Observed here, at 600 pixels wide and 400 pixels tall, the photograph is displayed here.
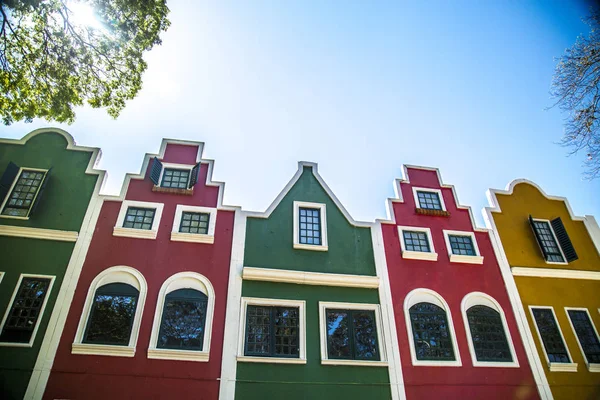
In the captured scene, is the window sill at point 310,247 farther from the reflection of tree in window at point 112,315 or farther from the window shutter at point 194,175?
the reflection of tree in window at point 112,315

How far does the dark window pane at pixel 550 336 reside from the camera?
16.7 metres

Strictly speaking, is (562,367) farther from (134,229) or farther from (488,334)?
(134,229)

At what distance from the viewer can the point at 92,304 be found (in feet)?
48.2

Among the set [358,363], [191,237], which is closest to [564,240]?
[358,363]

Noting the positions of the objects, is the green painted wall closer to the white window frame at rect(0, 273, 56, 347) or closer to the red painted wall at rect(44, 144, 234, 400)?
the red painted wall at rect(44, 144, 234, 400)

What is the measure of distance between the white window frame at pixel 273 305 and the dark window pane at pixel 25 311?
692 cm

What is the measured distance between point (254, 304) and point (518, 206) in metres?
14.1

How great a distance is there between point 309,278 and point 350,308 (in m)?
1.99

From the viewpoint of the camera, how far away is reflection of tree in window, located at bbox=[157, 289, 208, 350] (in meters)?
14.5

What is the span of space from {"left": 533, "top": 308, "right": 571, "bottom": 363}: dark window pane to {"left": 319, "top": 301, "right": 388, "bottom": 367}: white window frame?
6.93 meters

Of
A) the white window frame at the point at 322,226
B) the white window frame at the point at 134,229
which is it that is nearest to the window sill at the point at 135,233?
the white window frame at the point at 134,229

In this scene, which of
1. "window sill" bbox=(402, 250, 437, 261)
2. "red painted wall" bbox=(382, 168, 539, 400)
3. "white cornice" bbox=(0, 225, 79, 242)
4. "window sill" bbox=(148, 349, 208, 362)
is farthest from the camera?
"window sill" bbox=(402, 250, 437, 261)

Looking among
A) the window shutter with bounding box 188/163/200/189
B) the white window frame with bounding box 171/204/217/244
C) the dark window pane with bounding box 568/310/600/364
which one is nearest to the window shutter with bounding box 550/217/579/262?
the dark window pane with bounding box 568/310/600/364

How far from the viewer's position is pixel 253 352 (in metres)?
14.8
